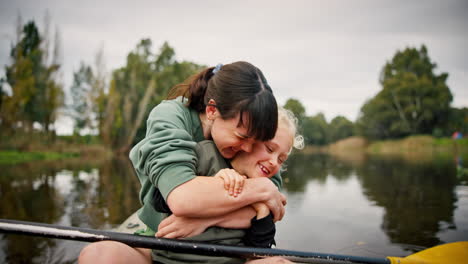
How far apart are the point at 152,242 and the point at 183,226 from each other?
0.48 feet

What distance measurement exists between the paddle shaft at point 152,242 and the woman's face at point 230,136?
46 centimetres

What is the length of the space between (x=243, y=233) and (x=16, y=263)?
2.38 metres

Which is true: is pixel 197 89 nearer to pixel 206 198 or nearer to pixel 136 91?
pixel 206 198

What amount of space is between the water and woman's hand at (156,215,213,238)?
1952 mm

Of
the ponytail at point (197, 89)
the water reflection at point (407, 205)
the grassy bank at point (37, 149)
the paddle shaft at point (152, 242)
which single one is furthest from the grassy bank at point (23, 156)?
the ponytail at point (197, 89)

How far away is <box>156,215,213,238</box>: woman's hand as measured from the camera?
1.46 m

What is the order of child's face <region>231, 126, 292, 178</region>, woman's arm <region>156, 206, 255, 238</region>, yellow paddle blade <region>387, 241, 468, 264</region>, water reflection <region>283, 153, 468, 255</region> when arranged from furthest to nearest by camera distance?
water reflection <region>283, 153, 468, 255</region>, yellow paddle blade <region>387, 241, 468, 264</region>, child's face <region>231, 126, 292, 178</region>, woman's arm <region>156, 206, 255, 238</region>

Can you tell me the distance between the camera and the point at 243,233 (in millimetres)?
1599

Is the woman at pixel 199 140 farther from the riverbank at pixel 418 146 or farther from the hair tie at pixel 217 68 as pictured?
the riverbank at pixel 418 146

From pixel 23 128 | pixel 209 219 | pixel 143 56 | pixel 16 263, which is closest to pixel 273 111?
pixel 209 219

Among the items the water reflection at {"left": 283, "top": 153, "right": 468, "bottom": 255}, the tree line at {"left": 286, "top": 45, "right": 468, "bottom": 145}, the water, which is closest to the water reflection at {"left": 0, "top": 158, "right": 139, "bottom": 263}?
the water

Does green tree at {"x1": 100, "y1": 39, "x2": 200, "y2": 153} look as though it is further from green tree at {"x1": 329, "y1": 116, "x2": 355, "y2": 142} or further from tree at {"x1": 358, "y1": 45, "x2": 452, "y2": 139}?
green tree at {"x1": 329, "y1": 116, "x2": 355, "y2": 142}

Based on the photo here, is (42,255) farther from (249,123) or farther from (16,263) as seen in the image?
(249,123)

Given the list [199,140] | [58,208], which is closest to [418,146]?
[58,208]
